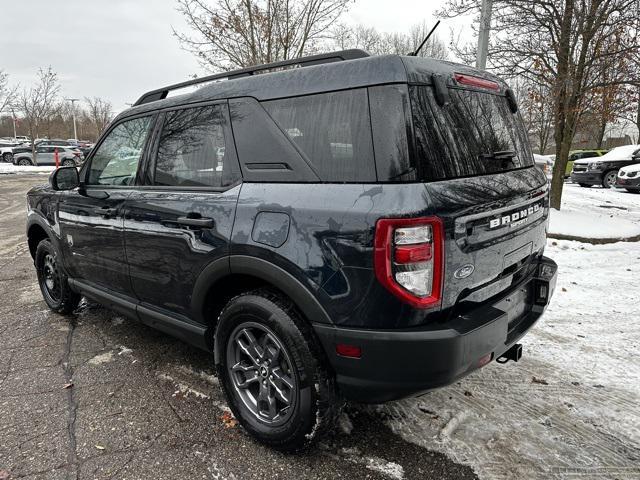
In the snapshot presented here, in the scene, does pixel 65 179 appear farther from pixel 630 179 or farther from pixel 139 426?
pixel 630 179

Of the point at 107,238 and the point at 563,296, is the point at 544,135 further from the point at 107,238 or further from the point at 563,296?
the point at 107,238

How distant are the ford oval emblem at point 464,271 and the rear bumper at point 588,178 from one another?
17.6 meters

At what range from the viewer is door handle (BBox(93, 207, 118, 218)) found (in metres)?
3.19

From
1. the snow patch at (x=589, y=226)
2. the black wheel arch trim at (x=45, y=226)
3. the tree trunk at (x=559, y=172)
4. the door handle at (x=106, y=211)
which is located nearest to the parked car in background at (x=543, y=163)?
the tree trunk at (x=559, y=172)

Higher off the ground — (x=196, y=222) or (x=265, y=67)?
(x=265, y=67)

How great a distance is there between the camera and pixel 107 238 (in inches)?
129

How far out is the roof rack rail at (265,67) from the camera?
7.57 feet

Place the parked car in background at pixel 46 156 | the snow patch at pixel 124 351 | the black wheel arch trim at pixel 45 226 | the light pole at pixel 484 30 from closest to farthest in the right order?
the snow patch at pixel 124 351 < the black wheel arch trim at pixel 45 226 < the light pole at pixel 484 30 < the parked car in background at pixel 46 156

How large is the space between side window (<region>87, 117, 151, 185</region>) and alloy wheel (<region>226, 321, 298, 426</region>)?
4.85 ft

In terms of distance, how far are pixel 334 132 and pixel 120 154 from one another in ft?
6.59

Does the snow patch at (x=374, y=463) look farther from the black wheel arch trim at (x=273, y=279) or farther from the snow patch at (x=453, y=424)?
the black wheel arch trim at (x=273, y=279)

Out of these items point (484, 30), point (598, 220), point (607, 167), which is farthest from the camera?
point (607, 167)

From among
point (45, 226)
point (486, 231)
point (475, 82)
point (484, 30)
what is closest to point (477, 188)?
point (486, 231)

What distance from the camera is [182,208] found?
8.75ft
